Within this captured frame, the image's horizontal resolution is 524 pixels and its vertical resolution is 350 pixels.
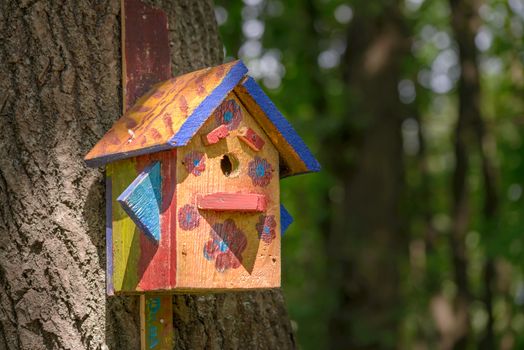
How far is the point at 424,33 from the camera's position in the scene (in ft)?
53.9

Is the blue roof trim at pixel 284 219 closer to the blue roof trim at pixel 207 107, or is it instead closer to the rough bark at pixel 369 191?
the blue roof trim at pixel 207 107

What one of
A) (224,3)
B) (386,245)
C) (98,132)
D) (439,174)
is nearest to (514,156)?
(386,245)

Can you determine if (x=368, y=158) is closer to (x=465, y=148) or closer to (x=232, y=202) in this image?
(x=465, y=148)

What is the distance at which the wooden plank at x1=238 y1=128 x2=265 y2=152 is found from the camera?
2490mm

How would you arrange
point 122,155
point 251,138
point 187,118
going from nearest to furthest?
point 187,118
point 122,155
point 251,138

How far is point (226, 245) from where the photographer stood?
7.84 ft

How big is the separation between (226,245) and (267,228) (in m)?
0.17

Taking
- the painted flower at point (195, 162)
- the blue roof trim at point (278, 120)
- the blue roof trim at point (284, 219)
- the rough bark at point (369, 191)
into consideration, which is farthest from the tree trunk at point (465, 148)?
the painted flower at point (195, 162)

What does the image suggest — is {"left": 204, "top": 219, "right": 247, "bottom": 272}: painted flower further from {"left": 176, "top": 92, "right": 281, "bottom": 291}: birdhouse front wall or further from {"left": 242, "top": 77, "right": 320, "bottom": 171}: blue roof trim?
{"left": 242, "top": 77, "right": 320, "bottom": 171}: blue roof trim

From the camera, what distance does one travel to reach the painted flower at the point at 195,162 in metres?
2.35

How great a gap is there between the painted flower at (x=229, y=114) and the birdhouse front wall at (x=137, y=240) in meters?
0.20

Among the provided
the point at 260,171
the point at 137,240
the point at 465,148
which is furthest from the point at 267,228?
the point at 465,148

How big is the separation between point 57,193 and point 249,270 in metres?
0.62

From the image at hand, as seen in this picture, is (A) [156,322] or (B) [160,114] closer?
(B) [160,114]
